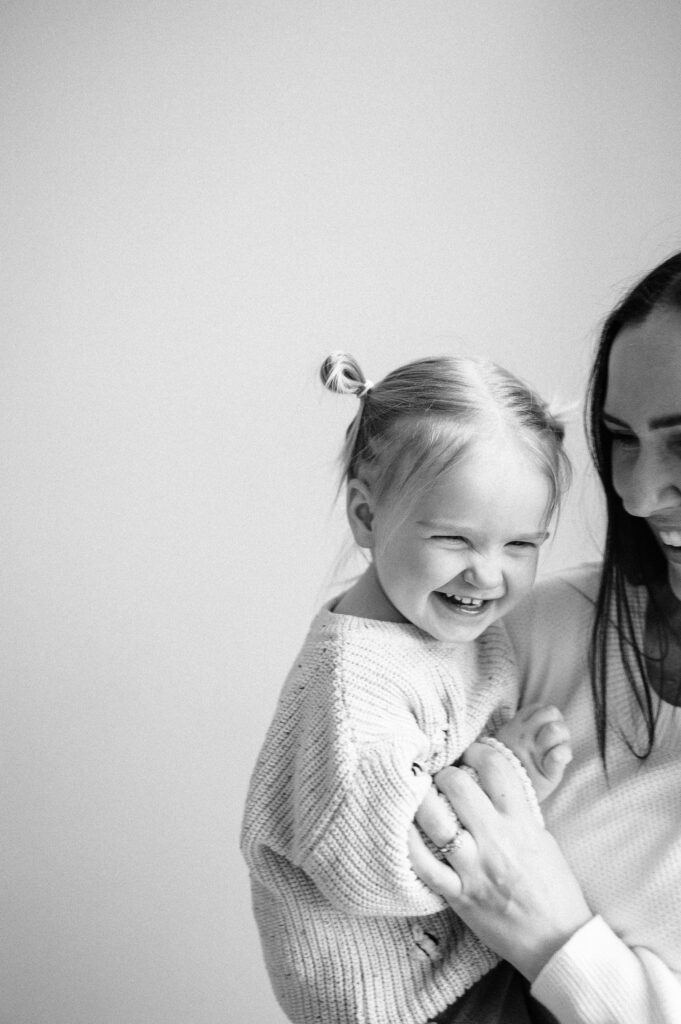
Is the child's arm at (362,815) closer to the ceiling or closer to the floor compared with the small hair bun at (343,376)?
closer to the floor

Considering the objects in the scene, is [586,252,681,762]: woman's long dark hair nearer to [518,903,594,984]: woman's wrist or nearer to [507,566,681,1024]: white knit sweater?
[507,566,681,1024]: white knit sweater

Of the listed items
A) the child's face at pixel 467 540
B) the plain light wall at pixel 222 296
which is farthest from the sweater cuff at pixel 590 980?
the plain light wall at pixel 222 296

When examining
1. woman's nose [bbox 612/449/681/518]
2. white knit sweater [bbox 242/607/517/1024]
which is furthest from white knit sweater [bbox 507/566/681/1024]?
woman's nose [bbox 612/449/681/518]

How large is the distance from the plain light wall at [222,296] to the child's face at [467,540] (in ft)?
3.02

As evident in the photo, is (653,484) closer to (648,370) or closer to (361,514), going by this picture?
(648,370)

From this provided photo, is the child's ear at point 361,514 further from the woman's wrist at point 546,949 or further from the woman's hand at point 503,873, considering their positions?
the woman's wrist at point 546,949

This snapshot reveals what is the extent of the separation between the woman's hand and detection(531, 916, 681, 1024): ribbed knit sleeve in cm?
3

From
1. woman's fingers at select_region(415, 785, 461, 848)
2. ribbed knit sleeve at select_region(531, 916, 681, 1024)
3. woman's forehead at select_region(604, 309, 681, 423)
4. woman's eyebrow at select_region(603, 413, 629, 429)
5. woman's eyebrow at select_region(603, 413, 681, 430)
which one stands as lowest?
ribbed knit sleeve at select_region(531, 916, 681, 1024)

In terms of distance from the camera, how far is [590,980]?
1.21 meters

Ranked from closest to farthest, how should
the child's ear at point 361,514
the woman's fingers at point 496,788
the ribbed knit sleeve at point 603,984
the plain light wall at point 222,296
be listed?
1. the ribbed knit sleeve at point 603,984
2. the woman's fingers at point 496,788
3. the child's ear at point 361,514
4. the plain light wall at point 222,296

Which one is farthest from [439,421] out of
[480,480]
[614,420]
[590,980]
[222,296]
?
[222,296]

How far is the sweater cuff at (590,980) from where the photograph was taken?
1209mm

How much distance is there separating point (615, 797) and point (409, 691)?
26cm

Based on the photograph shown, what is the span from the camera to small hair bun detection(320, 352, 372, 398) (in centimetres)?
146
